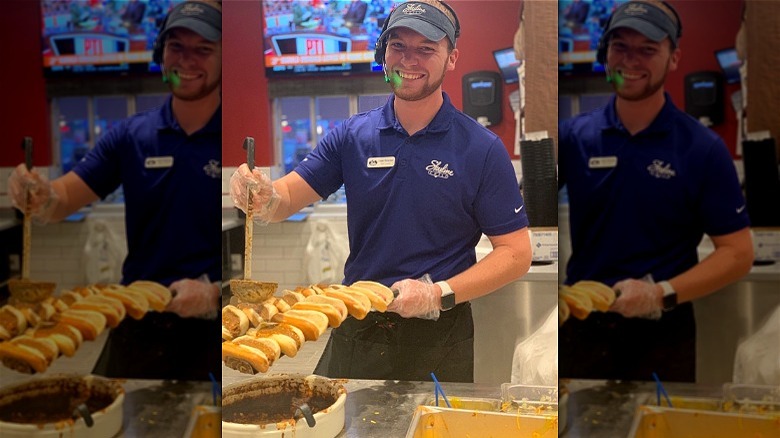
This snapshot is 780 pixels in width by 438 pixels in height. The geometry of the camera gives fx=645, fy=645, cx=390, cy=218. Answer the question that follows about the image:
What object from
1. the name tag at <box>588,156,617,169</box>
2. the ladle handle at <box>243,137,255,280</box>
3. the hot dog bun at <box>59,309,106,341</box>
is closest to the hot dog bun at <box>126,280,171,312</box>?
the hot dog bun at <box>59,309,106,341</box>

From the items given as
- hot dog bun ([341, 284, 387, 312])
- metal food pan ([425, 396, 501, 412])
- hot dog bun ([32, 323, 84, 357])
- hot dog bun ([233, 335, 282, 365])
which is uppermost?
hot dog bun ([341, 284, 387, 312])

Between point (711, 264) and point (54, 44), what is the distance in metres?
2.53

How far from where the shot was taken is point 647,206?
2258 mm

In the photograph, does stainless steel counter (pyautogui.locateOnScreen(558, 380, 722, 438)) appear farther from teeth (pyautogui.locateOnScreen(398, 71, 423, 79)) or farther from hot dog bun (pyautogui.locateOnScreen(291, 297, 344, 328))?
teeth (pyautogui.locateOnScreen(398, 71, 423, 79))

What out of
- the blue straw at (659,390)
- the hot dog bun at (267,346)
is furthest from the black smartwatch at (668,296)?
the hot dog bun at (267,346)

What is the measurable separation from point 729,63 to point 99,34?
2279mm

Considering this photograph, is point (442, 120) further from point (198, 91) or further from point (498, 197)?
point (198, 91)

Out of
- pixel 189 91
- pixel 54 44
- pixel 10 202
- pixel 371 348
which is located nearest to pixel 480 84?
pixel 371 348

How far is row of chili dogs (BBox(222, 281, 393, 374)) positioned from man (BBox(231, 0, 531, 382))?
0.17ft

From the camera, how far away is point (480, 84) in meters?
2.04

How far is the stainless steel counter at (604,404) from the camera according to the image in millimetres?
2371

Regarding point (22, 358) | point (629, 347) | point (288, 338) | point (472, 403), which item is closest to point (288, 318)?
point (288, 338)

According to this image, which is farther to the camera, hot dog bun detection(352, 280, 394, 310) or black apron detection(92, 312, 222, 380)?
black apron detection(92, 312, 222, 380)

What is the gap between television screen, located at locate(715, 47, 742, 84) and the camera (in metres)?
2.22
